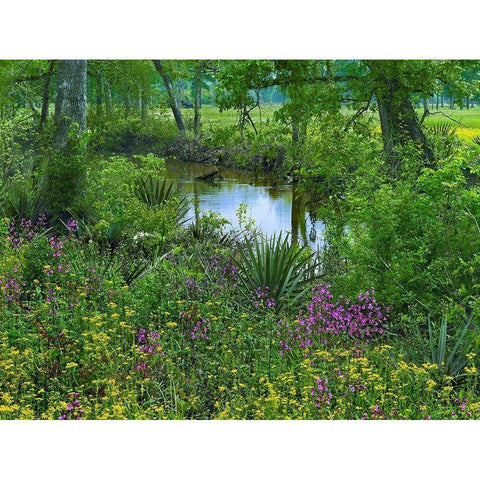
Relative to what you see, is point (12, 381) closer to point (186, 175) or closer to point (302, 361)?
point (302, 361)

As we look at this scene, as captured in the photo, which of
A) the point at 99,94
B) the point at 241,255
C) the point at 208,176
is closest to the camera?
the point at 241,255

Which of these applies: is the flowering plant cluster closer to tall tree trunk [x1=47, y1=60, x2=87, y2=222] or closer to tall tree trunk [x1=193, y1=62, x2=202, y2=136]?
tall tree trunk [x1=193, y1=62, x2=202, y2=136]

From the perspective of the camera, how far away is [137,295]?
6.54 metres

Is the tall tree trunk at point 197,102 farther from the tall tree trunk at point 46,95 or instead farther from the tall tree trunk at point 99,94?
the tall tree trunk at point 46,95

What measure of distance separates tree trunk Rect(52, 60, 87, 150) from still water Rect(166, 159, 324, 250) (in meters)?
1.61

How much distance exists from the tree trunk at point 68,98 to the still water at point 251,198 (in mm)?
1614

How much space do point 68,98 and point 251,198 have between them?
3.00 m

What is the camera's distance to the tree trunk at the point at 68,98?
30.7 ft

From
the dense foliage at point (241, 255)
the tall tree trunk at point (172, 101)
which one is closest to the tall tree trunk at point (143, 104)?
the dense foliage at point (241, 255)

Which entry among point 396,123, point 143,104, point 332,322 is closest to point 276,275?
point 332,322

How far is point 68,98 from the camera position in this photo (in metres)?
9.41

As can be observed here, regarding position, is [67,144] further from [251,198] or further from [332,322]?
[332,322]

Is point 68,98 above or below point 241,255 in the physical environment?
above
